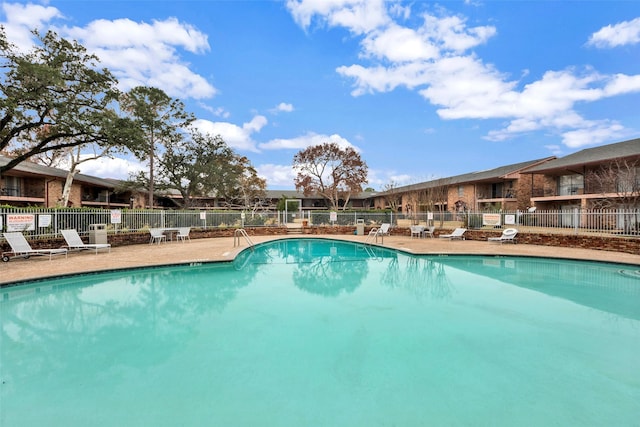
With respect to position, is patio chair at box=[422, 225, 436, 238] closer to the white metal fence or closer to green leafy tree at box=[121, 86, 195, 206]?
the white metal fence

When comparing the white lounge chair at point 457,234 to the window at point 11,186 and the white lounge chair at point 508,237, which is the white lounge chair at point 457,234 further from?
the window at point 11,186

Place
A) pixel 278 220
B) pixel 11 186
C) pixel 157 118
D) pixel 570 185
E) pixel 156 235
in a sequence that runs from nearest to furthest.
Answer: pixel 156 235 < pixel 278 220 < pixel 11 186 < pixel 570 185 < pixel 157 118

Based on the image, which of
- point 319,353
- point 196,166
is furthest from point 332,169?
point 319,353

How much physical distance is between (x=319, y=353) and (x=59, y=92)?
15657mm

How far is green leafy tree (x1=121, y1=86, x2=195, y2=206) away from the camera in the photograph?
22.3m

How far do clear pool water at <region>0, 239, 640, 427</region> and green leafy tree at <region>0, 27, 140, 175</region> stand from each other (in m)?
8.42

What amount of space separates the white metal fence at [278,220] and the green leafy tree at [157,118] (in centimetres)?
602

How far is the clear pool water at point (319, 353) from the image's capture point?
10.1 ft

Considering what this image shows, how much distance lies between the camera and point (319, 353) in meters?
4.33

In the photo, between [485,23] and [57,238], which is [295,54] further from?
[57,238]

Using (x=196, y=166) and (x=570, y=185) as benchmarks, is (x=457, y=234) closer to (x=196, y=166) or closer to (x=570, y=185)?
(x=570, y=185)

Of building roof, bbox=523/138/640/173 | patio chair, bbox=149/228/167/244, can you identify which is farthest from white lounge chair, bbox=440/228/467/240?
patio chair, bbox=149/228/167/244

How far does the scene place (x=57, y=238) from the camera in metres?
12.2

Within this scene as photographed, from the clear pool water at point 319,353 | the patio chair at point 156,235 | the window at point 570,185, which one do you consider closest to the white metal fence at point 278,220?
the patio chair at point 156,235
